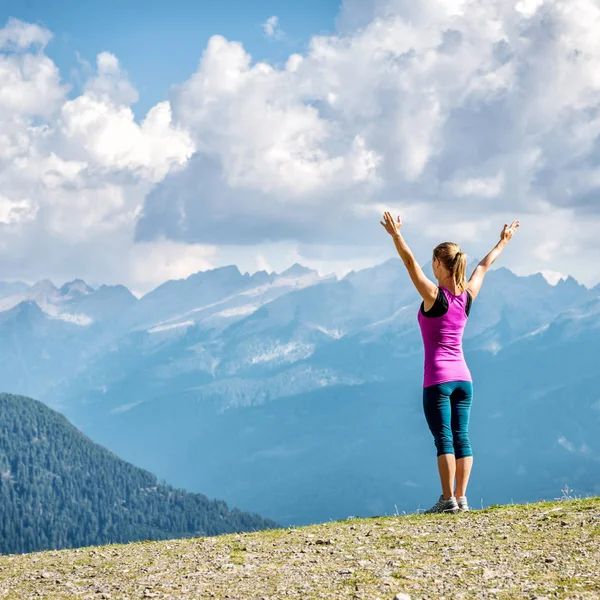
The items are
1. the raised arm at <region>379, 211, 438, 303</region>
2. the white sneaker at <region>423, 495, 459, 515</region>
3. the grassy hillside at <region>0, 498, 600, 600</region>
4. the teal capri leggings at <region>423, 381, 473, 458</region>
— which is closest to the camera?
the grassy hillside at <region>0, 498, 600, 600</region>

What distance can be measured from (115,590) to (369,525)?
16.1 ft

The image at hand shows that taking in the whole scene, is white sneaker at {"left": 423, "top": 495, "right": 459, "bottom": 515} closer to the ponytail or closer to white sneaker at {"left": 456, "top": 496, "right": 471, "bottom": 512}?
white sneaker at {"left": 456, "top": 496, "right": 471, "bottom": 512}

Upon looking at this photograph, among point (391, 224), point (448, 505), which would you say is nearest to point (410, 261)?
point (391, 224)

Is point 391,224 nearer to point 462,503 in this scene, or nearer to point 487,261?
point 487,261

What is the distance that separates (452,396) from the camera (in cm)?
1487

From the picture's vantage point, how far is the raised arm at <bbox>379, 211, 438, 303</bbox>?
13.9 meters

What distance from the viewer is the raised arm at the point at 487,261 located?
15336mm

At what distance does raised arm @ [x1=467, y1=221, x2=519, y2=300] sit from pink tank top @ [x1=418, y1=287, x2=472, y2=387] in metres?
→ 0.63

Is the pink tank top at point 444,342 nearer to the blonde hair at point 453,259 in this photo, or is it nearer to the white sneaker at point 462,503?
the blonde hair at point 453,259

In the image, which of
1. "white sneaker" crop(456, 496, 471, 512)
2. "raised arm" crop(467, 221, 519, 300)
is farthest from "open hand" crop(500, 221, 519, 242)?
"white sneaker" crop(456, 496, 471, 512)

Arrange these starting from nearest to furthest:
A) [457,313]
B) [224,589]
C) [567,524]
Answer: [224,589], [567,524], [457,313]

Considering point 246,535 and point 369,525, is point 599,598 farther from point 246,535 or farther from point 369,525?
point 246,535

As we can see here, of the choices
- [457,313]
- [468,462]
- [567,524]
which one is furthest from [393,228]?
[567,524]

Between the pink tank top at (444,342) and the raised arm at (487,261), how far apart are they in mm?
626
